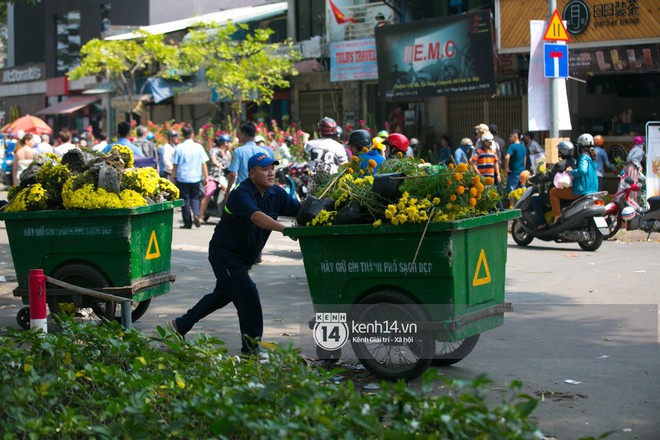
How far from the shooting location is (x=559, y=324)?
902cm

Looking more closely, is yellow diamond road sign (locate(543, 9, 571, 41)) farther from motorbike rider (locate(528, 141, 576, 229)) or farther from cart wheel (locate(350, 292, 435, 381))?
cart wheel (locate(350, 292, 435, 381))

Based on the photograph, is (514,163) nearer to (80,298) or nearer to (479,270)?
(80,298)

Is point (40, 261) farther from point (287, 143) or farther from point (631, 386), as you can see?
point (287, 143)

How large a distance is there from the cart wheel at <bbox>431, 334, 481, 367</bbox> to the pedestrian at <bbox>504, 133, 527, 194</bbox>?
42.5 feet

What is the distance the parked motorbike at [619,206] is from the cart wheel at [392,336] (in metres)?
9.22

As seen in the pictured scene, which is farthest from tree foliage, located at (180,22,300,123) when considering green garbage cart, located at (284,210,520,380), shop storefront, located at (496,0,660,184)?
green garbage cart, located at (284,210,520,380)

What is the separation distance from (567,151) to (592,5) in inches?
257

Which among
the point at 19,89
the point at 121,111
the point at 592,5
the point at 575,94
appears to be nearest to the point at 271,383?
the point at 592,5

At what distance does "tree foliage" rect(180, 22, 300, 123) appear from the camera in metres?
28.8

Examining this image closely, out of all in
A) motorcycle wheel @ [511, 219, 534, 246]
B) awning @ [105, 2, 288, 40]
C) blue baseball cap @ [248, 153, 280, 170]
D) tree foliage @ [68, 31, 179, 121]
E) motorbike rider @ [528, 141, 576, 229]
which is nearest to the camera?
blue baseball cap @ [248, 153, 280, 170]

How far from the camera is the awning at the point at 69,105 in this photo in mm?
42938

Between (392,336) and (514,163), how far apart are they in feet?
45.8

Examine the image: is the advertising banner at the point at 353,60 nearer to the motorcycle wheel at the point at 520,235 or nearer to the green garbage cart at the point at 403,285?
the motorcycle wheel at the point at 520,235

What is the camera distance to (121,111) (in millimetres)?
39875
